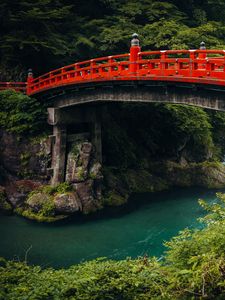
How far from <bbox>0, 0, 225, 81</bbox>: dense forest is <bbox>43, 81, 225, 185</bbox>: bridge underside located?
526cm

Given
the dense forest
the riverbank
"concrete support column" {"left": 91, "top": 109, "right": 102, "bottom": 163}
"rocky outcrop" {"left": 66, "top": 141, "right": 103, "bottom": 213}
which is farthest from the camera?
the dense forest

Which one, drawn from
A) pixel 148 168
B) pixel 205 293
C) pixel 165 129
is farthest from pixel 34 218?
pixel 205 293

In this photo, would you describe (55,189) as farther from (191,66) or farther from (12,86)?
(191,66)

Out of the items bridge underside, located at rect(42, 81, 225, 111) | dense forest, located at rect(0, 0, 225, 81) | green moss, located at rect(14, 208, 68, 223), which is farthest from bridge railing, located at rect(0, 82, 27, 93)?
green moss, located at rect(14, 208, 68, 223)

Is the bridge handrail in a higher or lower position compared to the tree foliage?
higher

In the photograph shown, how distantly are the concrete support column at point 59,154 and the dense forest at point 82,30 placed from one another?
21.2ft

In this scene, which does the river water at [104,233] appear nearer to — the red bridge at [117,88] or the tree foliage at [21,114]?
the red bridge at [117,88]

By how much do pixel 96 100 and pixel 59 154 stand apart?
177 inches

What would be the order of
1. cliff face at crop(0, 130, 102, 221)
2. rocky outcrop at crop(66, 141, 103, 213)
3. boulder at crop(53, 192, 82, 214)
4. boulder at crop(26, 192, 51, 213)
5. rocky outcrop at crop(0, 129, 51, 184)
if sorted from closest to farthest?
boulder at crop(53, 192, 82, 214) → boulder at crop(26, 192, 51, 213) → cliff face at crop(0, 130, 102, 221) → rocky outcrop at crop(66, 141, 103, 213) → rocky outcrop at crop(0, 129, 51, 184)

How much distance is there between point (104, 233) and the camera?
21344mm

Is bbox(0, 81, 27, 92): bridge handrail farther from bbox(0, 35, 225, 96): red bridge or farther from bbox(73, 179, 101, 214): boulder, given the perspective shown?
bbox(73, 179, 101, 214): boulder

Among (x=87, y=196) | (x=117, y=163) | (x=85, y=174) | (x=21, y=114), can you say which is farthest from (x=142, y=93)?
(x=117, y=163)

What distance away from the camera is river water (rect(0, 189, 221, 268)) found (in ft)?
61.9

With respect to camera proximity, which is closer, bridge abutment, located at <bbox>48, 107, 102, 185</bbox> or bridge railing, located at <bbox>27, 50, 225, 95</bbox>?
bridge railing, located at <bbox>27, 50, 225, 95</bbox>
